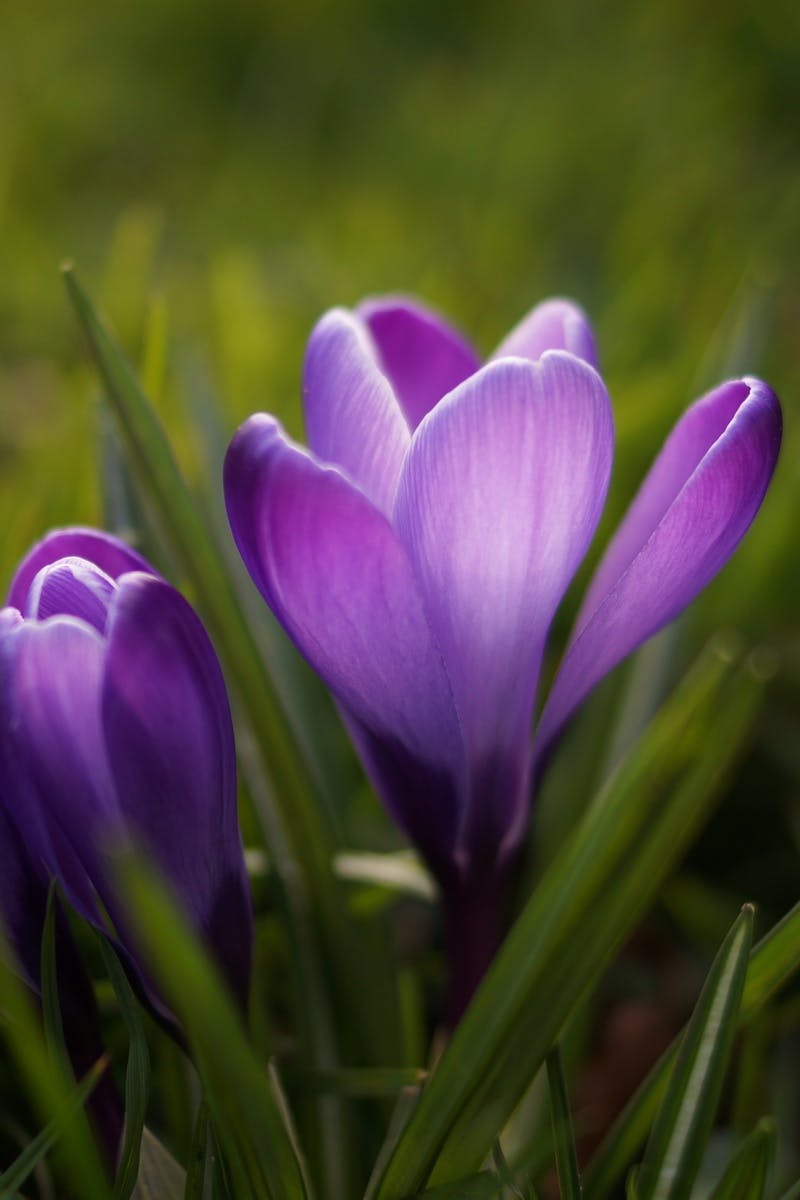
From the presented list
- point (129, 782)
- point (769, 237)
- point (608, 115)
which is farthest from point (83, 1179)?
point (608, 115)

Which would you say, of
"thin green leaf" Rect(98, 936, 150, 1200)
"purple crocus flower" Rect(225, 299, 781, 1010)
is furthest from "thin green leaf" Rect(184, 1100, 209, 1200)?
"purple crocus flower" Rect(225, 299, 781, 1010)

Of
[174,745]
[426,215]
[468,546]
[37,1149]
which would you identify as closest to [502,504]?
[468,546]

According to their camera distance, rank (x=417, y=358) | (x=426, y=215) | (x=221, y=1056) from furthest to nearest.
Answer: (x=426, y=215) → (x=417, y=358) → (x=221, y=1056)

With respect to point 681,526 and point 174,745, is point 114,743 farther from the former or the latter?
point 681,526

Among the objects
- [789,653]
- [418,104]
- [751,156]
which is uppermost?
[418,104]

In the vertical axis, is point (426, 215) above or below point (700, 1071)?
above

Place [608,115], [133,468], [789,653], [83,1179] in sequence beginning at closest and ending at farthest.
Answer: [83,1179], [133,468], [789,653], [608,115]

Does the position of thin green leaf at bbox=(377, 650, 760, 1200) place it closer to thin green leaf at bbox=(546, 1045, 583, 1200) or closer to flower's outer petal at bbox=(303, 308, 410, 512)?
thin green leaf at bbox=(546, 1045, 583, 1200)

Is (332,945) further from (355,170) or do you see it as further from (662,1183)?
(355,170)
